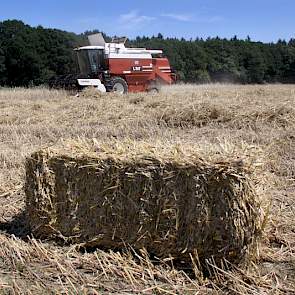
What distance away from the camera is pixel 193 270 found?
415 centimetres

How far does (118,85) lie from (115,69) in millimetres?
891

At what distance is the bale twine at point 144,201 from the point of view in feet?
13.3

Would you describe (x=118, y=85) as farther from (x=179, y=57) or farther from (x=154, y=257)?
(x=179, y=57)

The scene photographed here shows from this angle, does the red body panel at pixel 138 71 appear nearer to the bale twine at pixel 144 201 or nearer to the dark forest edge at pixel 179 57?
the bale twine at pixel 144 201

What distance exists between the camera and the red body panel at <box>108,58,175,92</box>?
82.8 ft

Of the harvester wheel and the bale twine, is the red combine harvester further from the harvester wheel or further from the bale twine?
the bale twine

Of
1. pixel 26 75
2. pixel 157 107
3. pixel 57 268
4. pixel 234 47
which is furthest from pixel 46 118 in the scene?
pixel 234 47

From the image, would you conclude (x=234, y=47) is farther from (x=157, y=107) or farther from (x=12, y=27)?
(x=157, y=107)

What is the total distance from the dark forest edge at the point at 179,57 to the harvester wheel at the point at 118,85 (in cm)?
2231

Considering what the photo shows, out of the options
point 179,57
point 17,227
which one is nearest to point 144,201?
point 17,227

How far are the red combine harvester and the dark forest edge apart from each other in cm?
2060

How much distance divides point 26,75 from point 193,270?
148 feet

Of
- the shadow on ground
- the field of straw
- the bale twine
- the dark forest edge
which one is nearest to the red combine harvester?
the field of straw

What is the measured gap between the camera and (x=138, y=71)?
1022 inches
